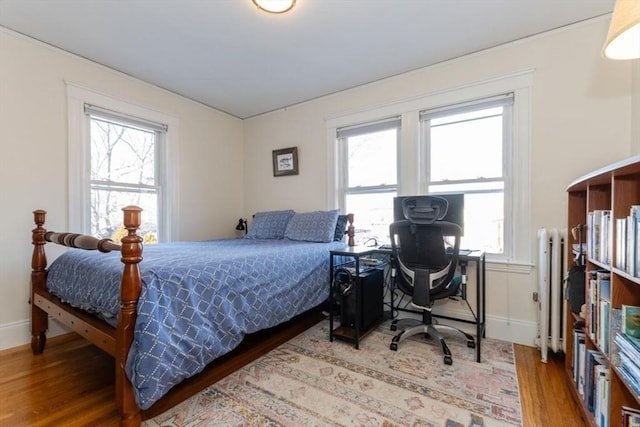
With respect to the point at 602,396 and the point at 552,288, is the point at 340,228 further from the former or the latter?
the point at 602,396

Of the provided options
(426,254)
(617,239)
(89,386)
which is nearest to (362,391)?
(426,254)

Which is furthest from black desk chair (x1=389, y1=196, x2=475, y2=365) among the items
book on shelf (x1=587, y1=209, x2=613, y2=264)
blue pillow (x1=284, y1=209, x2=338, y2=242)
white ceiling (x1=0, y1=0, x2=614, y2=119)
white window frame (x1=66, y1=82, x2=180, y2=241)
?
A: white window frame (x1=66, y1=82, x2=180, y2=241)

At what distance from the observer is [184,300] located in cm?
146

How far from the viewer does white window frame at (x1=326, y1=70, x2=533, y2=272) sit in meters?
2.29

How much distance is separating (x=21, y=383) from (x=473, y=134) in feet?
12.2

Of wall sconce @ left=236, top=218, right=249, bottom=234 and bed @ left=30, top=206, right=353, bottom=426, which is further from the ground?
wall sconce @ left=236, top=218, right=249, bottom=234

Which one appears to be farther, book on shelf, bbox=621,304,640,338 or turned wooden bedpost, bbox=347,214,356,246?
turned wooden bedpost, bbox=347,214,356,246

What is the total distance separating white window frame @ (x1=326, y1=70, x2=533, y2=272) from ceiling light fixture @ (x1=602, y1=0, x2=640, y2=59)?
5.00ft

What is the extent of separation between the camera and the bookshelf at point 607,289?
103 centimetres

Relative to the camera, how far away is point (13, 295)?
7.34 feet

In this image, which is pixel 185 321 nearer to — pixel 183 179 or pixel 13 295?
pixel 13 295

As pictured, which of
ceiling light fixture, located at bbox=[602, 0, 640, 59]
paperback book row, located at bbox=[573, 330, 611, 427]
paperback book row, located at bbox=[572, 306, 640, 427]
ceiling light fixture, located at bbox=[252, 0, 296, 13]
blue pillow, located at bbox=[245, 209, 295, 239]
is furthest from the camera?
blue pillow, located at bbox=[245, 209, 295, 239]

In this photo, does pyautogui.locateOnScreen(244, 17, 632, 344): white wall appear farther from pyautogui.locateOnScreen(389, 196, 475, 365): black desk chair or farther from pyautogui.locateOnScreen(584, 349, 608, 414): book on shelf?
pyautogui.locateOnScreen(584, 349, 608, 414): book on shelf

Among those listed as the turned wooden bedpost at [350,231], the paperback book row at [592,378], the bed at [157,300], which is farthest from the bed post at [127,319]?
the turned wooden bedpost at [350,231]
